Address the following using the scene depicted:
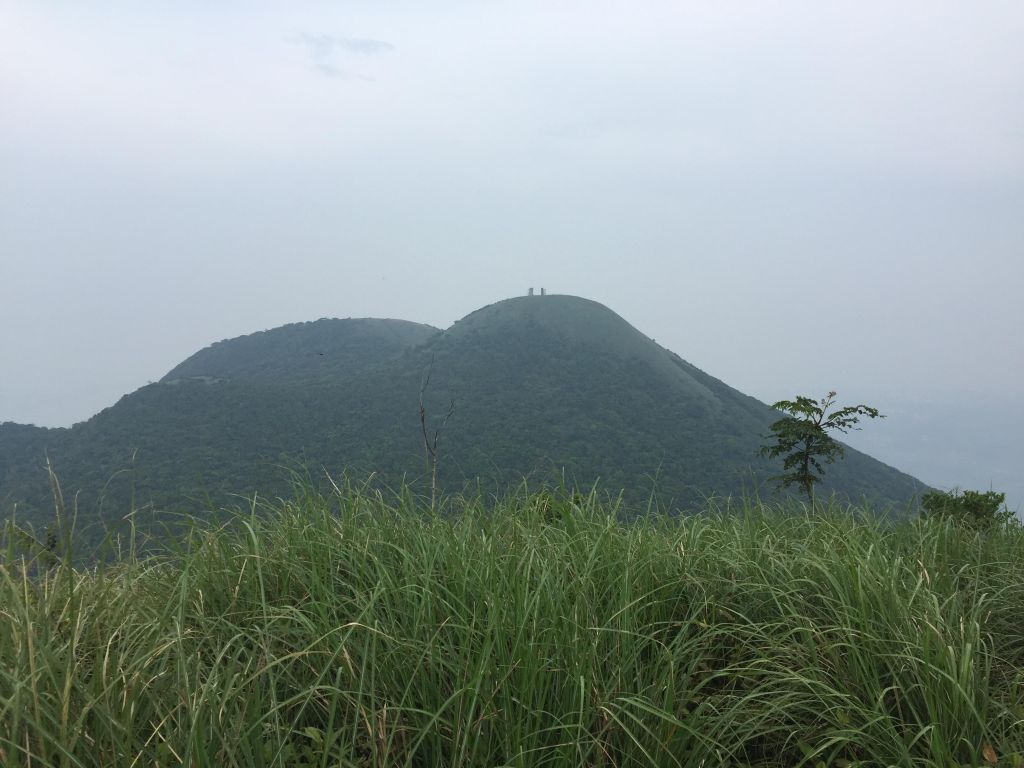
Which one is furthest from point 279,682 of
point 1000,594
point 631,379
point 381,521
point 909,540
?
point 631,379

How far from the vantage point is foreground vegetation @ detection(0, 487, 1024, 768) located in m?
2.81

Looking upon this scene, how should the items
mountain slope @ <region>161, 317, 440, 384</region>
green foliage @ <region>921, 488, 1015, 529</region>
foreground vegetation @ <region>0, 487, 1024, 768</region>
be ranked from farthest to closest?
mountain slope @ <region>161, 317, 440, 384</region>
green foliage @ <region>921, 488, 1015, 529</region>
foreground vegetation @ <region>0, 487, 1024, 768</region>

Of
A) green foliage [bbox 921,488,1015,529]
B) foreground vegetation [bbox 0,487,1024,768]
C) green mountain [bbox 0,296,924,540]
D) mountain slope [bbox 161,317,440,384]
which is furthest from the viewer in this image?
mountain slope [bbox 161,317,440,384]

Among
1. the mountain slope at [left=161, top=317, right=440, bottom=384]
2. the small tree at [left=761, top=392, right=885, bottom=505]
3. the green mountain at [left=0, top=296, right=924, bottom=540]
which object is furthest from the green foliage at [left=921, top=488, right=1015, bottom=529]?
the mountain slope at [left=161, top=317, right=440, bottom=384]

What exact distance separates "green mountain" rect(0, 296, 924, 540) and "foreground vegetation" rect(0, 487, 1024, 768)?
39.6 meters

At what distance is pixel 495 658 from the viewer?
3.22 meters

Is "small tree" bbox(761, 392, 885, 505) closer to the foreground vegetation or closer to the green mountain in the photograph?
the foreground vegetation

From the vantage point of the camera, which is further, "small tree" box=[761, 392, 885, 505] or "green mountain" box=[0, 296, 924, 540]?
"green mountain" box=[0, 296, 924, 540]

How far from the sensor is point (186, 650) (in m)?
3.42

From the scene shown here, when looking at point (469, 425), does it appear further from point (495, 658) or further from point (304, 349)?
point (495, 658)

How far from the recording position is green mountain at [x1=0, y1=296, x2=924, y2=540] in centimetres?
5322

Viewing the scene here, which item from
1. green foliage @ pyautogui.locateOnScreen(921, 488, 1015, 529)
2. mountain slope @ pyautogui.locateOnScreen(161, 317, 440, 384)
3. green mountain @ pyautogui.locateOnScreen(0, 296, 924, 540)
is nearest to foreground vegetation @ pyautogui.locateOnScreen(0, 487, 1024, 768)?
green foliage @ pyautogui.locateOnScreen(921, 488, 1015, 529)

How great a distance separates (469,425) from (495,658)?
199ft

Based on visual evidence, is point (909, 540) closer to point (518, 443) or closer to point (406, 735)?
point (406, 735)
